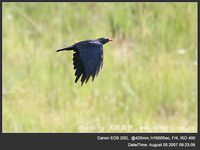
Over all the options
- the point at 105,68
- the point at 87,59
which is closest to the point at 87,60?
the point at 87,59

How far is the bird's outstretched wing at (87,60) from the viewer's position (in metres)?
3.18

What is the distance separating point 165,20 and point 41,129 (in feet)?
6.54

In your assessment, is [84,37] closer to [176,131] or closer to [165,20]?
[165,20]

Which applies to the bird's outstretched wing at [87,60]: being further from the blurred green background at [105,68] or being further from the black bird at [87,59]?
the blurred green background at [105,68]

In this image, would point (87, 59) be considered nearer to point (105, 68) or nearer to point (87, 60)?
point (87, 60)

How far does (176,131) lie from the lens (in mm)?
4395

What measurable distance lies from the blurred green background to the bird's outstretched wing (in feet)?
3.72

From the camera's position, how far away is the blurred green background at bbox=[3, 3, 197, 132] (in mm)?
4746

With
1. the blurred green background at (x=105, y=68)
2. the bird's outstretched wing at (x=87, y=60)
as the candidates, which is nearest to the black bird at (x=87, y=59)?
the bird's outstretched wing at (x=87, y=60)

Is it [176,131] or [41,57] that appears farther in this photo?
[41,57]

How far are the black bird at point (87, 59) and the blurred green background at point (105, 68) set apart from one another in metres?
1.13

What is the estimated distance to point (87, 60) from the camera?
3260mm

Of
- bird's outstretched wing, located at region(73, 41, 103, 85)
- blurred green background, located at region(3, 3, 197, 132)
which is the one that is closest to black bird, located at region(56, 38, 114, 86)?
bird's outstretched wing, located at region(73, 41, 103, 85)

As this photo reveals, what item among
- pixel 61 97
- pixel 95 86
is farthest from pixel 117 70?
pixel 61 97
